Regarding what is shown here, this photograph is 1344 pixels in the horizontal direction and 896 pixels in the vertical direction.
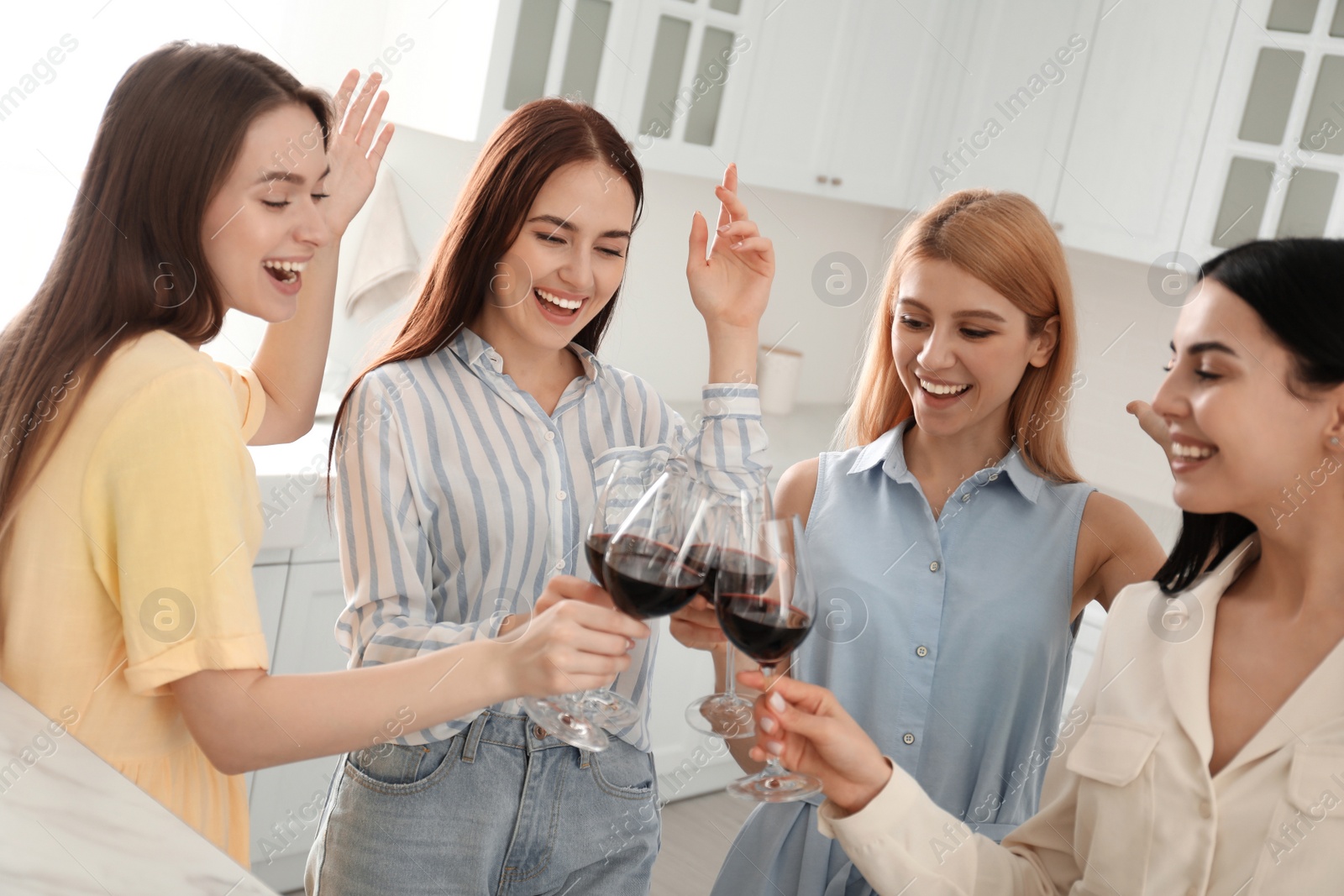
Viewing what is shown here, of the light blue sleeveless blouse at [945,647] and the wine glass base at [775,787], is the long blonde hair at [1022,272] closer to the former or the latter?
the light blue sleeveless blouse at [945,647]

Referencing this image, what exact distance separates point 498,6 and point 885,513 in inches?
60.2

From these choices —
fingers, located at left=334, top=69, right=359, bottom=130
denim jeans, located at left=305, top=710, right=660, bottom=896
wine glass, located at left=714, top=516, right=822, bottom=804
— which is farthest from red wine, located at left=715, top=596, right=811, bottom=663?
fingers, located at left=334, top=69, right=359, bottom=130

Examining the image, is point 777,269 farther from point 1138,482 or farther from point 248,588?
point 248,588

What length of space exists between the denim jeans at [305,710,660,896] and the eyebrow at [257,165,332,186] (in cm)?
57

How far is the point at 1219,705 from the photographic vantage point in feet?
3.27

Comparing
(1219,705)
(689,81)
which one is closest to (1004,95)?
(689,81)

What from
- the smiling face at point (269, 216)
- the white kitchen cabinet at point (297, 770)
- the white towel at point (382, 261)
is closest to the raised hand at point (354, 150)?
the smiling face at point (269, 216)

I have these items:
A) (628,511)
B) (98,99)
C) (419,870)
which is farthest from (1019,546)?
(98,99)

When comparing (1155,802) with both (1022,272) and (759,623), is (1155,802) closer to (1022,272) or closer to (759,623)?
(759,623)

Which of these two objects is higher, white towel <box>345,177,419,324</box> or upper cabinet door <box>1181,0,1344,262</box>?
upper cabinet door <box>1181,0,1344,262</box>

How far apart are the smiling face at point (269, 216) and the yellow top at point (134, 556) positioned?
140 mm

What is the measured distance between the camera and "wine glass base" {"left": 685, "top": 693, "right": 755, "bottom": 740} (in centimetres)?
101

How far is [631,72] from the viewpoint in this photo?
103 inches

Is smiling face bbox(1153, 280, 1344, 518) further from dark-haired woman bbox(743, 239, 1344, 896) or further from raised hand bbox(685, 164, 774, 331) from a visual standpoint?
raised hand bbox(685, 164, 774, 331)
